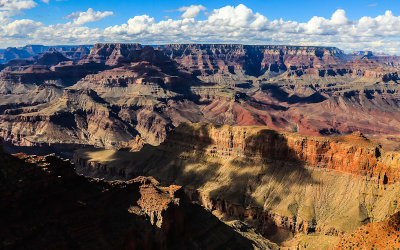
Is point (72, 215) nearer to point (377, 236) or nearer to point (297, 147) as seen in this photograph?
point (377, 236)

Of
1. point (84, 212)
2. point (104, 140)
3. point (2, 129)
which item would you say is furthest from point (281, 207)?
point (2, 129)

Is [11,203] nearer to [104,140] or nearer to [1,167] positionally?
[1,167]

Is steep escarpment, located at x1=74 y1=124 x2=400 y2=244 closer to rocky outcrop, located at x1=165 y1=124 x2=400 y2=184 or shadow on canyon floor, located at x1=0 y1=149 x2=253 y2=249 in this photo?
rocky outcrop, located at x1=165 y1=124 x2=400 y2=184

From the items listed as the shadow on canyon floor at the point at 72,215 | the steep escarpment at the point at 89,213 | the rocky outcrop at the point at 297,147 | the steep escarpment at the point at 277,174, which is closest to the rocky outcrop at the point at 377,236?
the steep escarpment at the point at 89,213

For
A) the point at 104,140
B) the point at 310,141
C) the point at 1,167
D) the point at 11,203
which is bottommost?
the point at 104,140

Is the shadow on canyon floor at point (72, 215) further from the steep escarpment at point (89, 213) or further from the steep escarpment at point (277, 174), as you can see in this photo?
the steep escarpment at point (277, 174)

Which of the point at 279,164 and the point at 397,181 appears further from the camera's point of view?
the point at 279,164

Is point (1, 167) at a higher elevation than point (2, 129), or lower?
higher

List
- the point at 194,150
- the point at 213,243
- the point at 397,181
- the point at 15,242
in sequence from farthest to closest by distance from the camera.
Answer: the point at 194,150, the point at 397,181, the point at 213,243, the point at 15,242

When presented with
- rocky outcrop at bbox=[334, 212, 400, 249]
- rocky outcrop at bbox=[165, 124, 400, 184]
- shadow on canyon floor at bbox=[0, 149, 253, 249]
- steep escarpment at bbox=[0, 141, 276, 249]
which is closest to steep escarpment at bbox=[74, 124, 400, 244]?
rocky outcrop at bbox=[165, 124, 400, 184]
